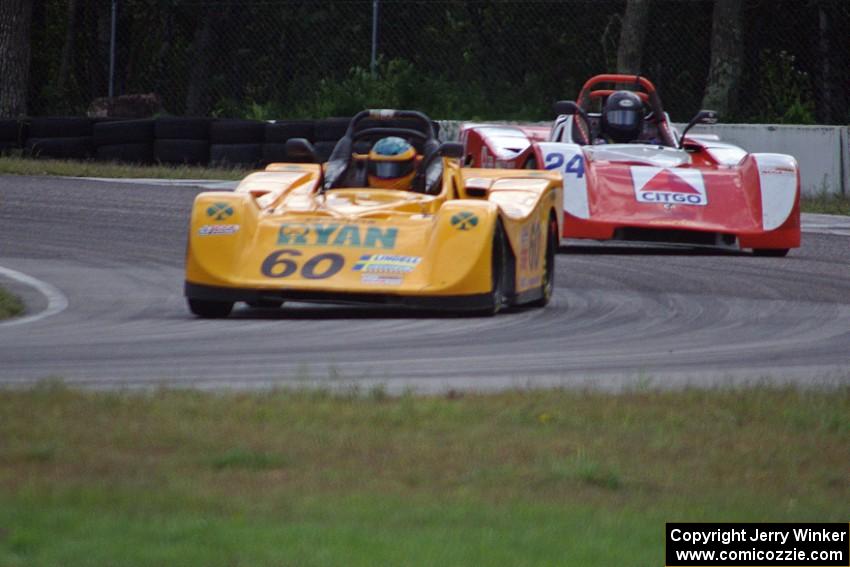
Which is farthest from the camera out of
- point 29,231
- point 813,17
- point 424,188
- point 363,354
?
point 813,17

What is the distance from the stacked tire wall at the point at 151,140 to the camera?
20828 mm

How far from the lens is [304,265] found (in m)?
9.70

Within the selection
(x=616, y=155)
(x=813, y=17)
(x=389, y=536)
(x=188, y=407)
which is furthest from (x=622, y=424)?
(x=813, y=17)

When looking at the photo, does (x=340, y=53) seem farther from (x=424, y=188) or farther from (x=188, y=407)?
(x=188, y=407)

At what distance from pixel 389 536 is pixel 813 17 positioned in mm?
18947

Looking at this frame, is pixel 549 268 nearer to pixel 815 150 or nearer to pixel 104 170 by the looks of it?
pixel 815 150

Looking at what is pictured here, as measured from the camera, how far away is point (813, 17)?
2250 cm

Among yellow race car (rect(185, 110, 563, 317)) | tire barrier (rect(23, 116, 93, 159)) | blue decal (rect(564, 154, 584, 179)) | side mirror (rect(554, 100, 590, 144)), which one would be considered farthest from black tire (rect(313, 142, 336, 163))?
yellow race car (rect(185, 110, 563, 317))

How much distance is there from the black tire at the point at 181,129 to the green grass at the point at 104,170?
A: 19.7 inches

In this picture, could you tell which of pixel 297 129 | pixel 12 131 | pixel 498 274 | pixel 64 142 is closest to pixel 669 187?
pixel 498 274

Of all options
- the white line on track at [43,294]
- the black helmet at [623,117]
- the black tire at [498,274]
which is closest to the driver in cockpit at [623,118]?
the black helmet at [623,117]

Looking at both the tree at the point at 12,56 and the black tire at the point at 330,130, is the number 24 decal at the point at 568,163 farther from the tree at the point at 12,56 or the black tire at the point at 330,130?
the tree at the point at 12,56

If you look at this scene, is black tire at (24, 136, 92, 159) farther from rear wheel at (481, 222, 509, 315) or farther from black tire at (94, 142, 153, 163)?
rear wheel at (481, 222, 509, 315)

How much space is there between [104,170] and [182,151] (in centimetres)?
140
